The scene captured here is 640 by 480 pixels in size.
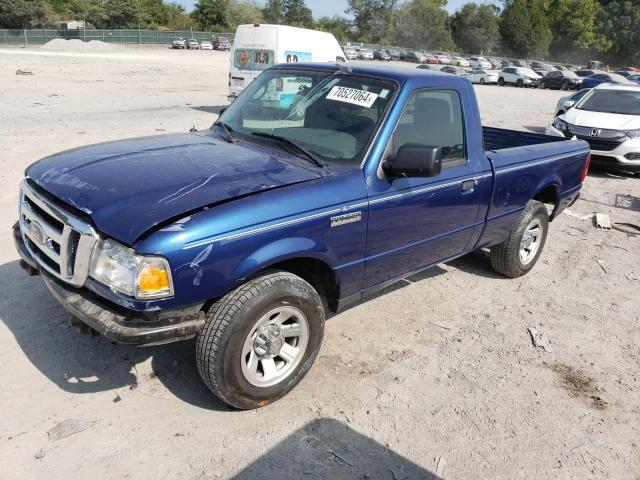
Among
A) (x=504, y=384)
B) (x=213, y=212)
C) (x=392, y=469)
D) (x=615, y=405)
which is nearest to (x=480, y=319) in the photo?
(x=504, y=384)

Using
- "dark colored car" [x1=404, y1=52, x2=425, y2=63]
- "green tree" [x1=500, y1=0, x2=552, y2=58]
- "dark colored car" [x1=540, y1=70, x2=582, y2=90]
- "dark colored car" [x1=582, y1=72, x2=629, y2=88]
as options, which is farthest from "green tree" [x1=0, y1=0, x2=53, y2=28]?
"green tree" [x1=500, y1=0, x2=552, y2=58]

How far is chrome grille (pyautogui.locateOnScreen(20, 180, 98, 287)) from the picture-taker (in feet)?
9.05

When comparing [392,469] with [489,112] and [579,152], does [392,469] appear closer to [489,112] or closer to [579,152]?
[579,152]

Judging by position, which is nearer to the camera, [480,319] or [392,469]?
[392,469]

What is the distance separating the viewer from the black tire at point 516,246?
5.04m

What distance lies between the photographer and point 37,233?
3.16 meters

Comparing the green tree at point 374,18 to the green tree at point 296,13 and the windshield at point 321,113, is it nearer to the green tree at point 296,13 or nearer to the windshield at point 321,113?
the green tree at point 296,13

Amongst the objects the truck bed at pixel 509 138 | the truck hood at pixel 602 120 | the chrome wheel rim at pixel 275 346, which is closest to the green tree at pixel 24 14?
the truck hood at pixel 602 120

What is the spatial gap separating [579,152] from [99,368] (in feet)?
16.3

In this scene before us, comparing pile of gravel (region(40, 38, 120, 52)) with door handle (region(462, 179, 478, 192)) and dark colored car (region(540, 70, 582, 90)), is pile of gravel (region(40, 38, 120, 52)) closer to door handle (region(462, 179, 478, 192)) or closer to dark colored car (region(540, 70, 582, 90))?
dark colored car (region(540, 70, 582, 90))

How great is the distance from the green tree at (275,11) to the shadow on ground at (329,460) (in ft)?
364

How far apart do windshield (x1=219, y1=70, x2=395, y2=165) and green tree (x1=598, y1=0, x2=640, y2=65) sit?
9449cm

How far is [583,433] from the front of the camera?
3.25m

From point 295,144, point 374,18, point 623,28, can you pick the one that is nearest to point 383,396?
point 295,144
